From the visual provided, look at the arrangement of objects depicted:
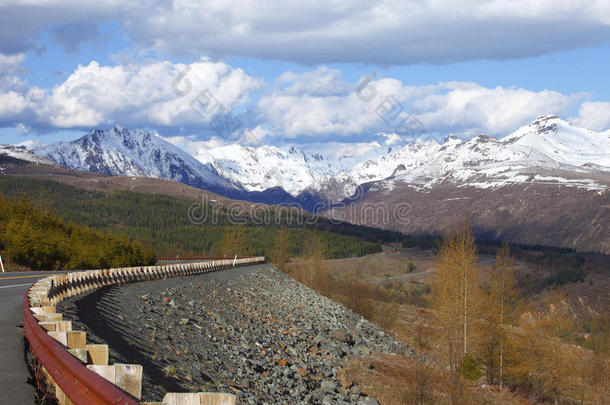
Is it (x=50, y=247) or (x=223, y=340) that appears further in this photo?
(x=50, y=247)

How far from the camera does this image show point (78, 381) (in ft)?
23.5

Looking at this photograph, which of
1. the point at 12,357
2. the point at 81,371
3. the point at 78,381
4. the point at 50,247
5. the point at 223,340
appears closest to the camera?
→ the point at 81,371

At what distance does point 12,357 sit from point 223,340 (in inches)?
889

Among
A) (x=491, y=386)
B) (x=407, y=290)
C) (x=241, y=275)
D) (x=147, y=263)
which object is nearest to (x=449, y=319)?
(x=491, y=386)

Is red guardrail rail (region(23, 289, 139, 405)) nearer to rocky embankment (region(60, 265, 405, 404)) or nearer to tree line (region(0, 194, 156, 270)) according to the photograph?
rocky embankment (region(60, 265, 405, 404))

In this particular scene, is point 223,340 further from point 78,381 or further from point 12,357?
point 78,381

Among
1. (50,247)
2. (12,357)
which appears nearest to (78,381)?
(12,357)

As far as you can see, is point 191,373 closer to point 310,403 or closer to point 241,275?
point 310,403

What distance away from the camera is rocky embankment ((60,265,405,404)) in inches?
939

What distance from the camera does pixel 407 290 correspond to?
502ft

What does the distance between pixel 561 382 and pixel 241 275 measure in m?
38.8

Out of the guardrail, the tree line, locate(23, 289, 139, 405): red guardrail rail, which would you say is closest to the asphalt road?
the guardrail

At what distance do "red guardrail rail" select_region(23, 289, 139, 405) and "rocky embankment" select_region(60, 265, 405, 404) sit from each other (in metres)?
7.29

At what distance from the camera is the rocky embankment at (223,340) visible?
23859 mm
